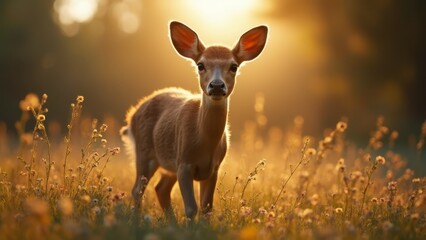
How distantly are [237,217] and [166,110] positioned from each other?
9.46ft

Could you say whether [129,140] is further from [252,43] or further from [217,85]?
[217,85]

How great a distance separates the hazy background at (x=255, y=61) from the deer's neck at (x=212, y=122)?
1031 centimetres

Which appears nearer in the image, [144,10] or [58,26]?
[58,26]

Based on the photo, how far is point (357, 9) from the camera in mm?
20562

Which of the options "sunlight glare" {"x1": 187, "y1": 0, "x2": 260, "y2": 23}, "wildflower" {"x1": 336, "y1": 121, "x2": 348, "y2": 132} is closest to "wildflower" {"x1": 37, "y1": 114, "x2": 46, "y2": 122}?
"wildflower" {"x1": 336, "y1": 121, "x2": 348, "y2": 132}

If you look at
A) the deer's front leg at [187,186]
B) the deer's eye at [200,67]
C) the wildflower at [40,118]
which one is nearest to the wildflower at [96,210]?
the wildflower at [40,118]

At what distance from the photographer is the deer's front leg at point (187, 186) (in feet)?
22.6

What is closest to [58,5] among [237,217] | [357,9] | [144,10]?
[144,10]

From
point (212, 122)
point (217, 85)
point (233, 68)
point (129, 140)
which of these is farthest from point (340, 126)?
point (129, 140)

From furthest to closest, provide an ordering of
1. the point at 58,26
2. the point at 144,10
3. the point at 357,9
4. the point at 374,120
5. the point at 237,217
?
the point at 144,10
the point at 58,26
the point at 374,120
the point at 357,9
the point at 237,217

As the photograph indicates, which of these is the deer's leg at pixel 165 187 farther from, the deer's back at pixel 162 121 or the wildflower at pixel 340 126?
the wildflower at pixel 340 126

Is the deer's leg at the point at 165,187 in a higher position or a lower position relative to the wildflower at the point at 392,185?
higher

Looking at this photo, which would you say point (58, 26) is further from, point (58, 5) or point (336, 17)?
point (336, 17)

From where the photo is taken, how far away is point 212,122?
24.2 ft
